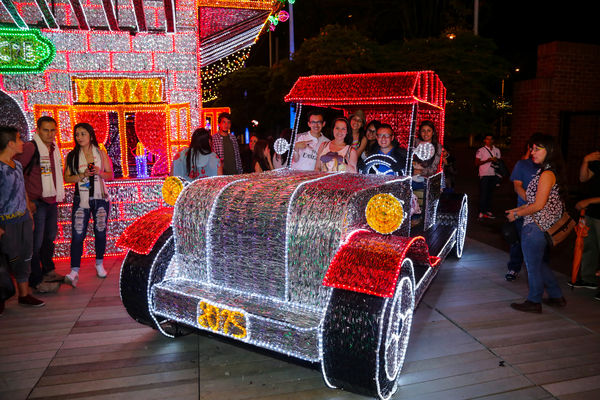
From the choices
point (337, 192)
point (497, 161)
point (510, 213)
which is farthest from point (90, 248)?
point (497, 161)

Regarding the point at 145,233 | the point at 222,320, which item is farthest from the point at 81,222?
the point at 222,320

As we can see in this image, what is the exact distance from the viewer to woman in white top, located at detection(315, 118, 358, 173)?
4613mm

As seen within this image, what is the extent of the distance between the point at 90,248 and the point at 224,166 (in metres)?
2.46

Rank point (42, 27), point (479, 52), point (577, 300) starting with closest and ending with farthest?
1. point (577, 300)
2. point (42, 27)
3. point (479, 52)

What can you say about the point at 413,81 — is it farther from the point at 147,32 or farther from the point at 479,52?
the point at 479,52

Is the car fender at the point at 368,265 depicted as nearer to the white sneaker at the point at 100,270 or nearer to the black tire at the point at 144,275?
the black tire at the point at 144,275

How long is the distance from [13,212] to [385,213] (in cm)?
361

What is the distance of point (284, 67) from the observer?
56.2 ft

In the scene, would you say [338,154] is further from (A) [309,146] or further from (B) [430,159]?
(B) [430,159]

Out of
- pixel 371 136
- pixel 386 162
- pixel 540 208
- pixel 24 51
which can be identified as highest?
pixel 24 51

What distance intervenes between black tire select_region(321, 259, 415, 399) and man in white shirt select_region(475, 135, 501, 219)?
24.1ft

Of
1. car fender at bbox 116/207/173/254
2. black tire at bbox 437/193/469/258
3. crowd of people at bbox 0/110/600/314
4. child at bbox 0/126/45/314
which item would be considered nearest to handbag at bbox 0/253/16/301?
crowd of people at bbox 0/110/600/314

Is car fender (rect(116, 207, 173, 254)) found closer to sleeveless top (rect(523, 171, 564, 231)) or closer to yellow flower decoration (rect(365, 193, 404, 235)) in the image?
yellow flower decoration (rect(365, 193, 404, 235))

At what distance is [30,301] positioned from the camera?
15.4ft
